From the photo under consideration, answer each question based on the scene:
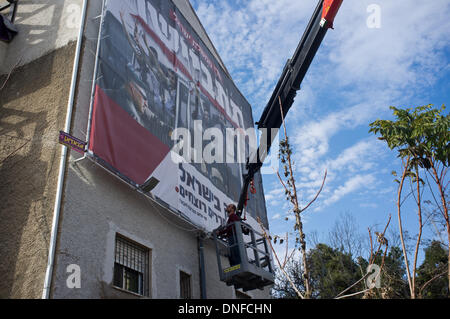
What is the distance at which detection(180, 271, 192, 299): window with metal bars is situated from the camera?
11.6 meters

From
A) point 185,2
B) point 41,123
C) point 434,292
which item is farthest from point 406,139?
point 434,292

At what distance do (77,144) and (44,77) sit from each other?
2.75 metres

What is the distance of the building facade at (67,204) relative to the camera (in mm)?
8133

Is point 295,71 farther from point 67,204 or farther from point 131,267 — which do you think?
point 67,204

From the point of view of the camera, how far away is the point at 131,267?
9.81 metres

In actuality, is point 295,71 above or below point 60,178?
above

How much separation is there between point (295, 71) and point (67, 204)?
8019 millimetres

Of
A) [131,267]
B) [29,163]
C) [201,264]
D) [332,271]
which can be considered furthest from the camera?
[332,271]

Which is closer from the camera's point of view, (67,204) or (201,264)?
(67,204)

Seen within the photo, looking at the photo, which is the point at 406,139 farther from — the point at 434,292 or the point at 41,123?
the point at 434,292

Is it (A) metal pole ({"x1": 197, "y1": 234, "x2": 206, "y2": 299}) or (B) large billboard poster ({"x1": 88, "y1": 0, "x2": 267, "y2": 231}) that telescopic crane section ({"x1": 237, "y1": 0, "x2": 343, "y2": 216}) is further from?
(B) large billboard poster ({"x1": 88, "y1": 0, "x2": 267, "y2": 231})

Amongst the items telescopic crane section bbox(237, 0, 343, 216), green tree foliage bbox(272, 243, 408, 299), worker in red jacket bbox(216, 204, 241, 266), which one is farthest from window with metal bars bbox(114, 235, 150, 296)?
green tree foliage bbox(272, 243, 408, 299)

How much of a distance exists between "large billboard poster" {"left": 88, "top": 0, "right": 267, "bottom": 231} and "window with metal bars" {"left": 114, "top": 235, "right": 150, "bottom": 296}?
1414 millimetres

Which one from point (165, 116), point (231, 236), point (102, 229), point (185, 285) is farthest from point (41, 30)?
point (185, 285)
